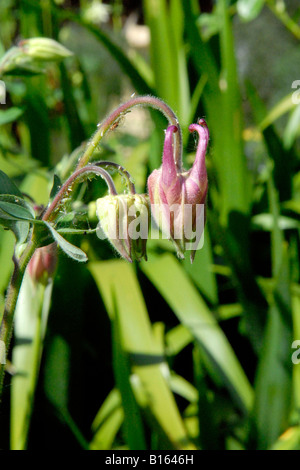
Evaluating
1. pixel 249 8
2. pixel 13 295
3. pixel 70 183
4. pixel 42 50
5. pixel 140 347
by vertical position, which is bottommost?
pixel 140 347

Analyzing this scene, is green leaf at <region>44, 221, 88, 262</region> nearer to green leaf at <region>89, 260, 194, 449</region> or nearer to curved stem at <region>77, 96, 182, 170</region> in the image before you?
curved stem at <region>77, 96, 182, 170</region>

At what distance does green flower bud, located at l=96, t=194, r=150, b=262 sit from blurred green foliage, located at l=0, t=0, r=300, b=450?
2.3 inches

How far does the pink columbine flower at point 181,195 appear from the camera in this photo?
0.56 m

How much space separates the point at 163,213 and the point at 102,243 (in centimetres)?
76

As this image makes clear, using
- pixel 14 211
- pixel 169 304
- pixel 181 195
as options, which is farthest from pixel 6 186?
pixel 169 304

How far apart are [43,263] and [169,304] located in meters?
0.59

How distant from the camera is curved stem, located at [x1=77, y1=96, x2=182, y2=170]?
0.53 meters

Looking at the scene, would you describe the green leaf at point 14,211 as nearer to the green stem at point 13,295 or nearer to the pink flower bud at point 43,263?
the green stem at point 13,295

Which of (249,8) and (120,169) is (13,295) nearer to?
(120,169)

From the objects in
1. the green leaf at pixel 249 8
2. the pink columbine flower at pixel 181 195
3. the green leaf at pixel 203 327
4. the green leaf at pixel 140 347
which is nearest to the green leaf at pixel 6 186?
the pink columbine flower at pixel 181 195

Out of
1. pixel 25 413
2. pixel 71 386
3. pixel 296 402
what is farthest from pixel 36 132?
pixel 296 402

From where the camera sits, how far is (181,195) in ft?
1.84

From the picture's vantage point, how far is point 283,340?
1.02 m

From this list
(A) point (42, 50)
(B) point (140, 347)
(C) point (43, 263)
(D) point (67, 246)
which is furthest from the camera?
(B) point (140, 347)
